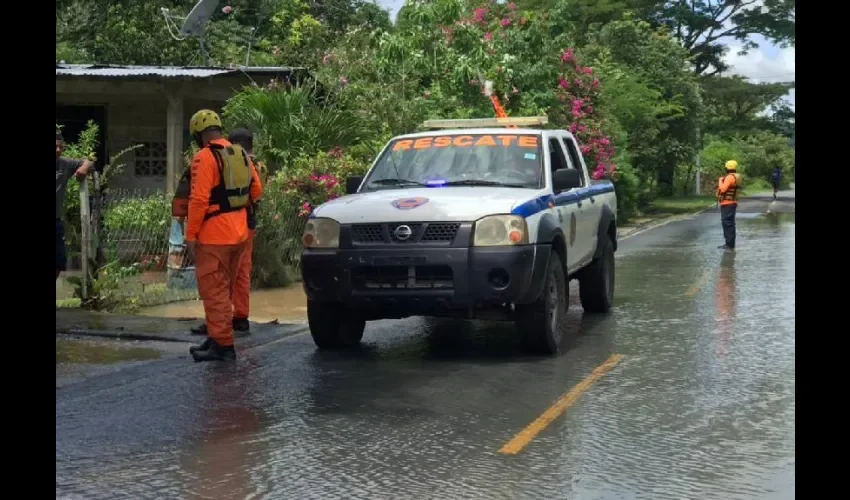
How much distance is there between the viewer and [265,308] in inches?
468

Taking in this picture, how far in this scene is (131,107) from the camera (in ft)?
67.1

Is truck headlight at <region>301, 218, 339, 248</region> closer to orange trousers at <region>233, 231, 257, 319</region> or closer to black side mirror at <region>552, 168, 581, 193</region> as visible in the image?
orange trousers at <region>233, 231, 257, 319</region>

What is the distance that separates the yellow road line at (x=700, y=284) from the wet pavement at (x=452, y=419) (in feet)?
8.64

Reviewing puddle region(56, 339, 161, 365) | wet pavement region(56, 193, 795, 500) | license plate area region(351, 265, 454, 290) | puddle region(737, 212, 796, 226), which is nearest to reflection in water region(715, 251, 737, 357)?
wet pavement region(56, 193, 795, 500)

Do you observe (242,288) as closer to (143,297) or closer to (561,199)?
(143,297)

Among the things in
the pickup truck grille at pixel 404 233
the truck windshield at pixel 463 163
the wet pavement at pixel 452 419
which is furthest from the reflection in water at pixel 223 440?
the truck windshield at pixel 463 163

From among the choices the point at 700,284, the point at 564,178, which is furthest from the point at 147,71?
the point at 564,178

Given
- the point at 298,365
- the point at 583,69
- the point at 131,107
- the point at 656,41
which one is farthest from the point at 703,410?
the point at 656,41

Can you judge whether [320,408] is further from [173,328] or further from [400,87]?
[400,87]

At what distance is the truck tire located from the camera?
11273 millimetres

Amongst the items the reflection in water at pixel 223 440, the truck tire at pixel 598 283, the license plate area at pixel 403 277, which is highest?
the license plate area at pixel 403 277

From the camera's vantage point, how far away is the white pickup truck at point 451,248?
322 inches

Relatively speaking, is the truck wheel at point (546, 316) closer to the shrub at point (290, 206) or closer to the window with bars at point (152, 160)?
the shrub at point (290, 206)

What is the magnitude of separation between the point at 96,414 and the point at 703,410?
3843 mm
